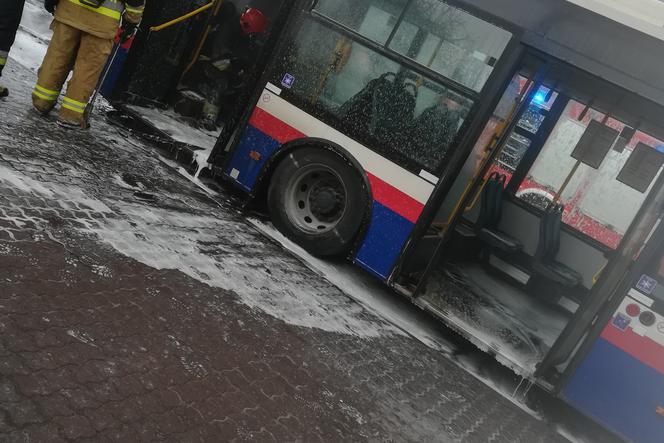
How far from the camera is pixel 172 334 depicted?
3090 millimetres

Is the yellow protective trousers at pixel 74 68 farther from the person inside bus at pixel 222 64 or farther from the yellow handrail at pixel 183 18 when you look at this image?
the person inside bus at pixel 222 64

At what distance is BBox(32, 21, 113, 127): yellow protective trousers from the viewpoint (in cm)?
539

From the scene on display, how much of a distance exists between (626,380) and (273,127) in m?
3.94

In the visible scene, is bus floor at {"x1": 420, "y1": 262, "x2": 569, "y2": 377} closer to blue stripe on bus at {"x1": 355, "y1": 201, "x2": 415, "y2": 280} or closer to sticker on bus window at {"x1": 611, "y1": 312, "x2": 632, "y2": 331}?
blue stripe on bus at {"x1": 355, "y1": 201, "x2": 415, "y2": 280}

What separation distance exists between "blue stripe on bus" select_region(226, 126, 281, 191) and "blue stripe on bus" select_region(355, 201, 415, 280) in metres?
1.35

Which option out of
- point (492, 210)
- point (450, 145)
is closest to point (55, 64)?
point (450, 145)

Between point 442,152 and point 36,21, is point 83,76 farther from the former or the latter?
point 36,21

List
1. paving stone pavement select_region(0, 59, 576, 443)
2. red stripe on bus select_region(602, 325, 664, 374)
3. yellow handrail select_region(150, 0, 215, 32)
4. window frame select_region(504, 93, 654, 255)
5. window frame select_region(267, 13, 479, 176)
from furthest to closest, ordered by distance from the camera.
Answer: window frame select_region(504, 93, 654, 255) < yellow handrail select_region(150, 0, 215, 32) < window frame select_region(267, 13, 479, 176) < red stripe on bus select_region(602, 325, 664, 374) < paving stone pavement select_region(0, 59, 576, 443)

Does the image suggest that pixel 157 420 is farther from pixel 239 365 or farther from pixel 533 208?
pixel 533 208

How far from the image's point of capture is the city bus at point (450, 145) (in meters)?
4.27

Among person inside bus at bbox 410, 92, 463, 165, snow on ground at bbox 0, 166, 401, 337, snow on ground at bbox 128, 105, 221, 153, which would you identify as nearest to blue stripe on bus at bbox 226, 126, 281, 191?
snow on ground at bbox 0, 166, 401, 337

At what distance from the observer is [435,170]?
4859 mm

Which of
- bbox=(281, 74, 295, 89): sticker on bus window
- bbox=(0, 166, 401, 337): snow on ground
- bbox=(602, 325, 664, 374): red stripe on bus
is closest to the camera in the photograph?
bbox=(0, 166, 401, 337): snow on ground

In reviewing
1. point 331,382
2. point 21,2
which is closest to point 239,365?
point 331,382
